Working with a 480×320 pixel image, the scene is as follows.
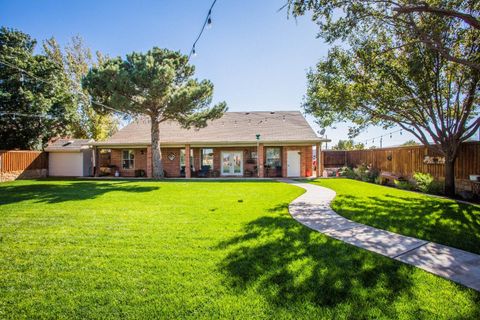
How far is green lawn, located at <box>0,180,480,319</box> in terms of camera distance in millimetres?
2504

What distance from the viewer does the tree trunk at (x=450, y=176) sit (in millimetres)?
9669

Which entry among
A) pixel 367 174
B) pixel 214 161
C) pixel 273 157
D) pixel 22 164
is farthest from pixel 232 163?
pixel 22 164

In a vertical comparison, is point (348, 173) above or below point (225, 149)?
below

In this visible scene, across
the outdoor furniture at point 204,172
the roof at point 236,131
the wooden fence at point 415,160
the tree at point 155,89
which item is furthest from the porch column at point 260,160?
the wooden fence at point 415,160

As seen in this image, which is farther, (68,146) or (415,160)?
(68,146)

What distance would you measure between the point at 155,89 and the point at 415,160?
575 inches

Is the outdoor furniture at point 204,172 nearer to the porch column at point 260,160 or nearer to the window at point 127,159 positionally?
the porch column at point 260,160

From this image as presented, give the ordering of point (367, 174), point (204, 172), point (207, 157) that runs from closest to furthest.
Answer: point (367, 174) → point (204, 172) → point (207, 157)

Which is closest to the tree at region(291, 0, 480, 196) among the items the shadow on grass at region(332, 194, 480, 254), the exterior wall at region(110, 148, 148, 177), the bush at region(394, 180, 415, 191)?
the bush at region(394, 180, 415, 191)

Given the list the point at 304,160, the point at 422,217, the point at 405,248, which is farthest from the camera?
the point at 304,160

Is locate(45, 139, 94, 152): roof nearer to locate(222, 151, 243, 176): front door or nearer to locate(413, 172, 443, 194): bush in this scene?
locate(222, 151, 243, 176): front door

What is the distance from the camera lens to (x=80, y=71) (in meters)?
28.7

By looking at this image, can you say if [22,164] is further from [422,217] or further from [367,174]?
[367,174]

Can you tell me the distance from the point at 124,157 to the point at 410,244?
2028 centimetres
